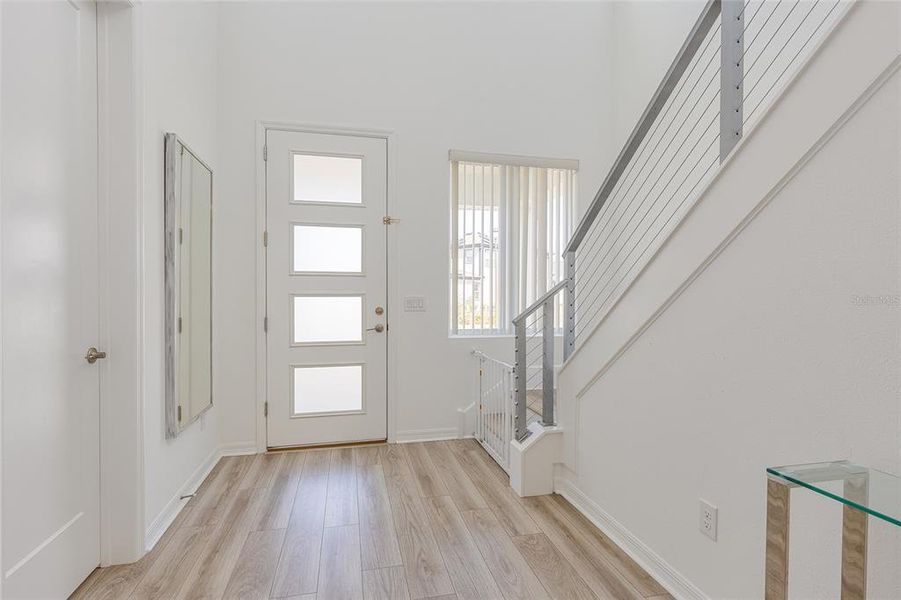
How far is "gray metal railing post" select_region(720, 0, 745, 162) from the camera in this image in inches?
55.6

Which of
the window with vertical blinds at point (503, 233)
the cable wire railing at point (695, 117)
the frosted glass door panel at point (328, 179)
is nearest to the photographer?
the cable wire railing at point (695, 117)

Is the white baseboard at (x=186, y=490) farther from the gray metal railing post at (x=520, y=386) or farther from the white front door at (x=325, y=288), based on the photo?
the gray metal railing post at (x=520, y=386)

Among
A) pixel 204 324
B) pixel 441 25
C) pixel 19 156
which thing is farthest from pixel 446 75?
pixel 19 156

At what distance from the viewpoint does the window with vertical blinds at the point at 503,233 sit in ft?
11.5

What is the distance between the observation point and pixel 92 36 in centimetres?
173

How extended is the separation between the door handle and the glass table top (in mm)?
2242

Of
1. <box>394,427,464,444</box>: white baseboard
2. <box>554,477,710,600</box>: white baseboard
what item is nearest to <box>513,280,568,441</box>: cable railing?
<box>554,477,710,600</box>: white baseboard

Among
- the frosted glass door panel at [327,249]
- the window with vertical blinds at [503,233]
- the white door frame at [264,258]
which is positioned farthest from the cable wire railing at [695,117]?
the frosted glass door panel at [327,249]

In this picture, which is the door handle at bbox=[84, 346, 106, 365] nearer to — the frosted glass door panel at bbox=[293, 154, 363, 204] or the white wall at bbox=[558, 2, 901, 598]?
the frosted glass door panel at bbox=[293, 154, 363, 204]

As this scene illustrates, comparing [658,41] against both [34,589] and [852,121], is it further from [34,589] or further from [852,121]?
[34,589]

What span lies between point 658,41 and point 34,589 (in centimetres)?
450

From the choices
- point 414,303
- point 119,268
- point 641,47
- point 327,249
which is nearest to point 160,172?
point 119,268

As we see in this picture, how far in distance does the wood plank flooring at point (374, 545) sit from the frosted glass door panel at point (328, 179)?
190 centimetres

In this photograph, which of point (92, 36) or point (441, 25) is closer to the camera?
point (92, 36)
